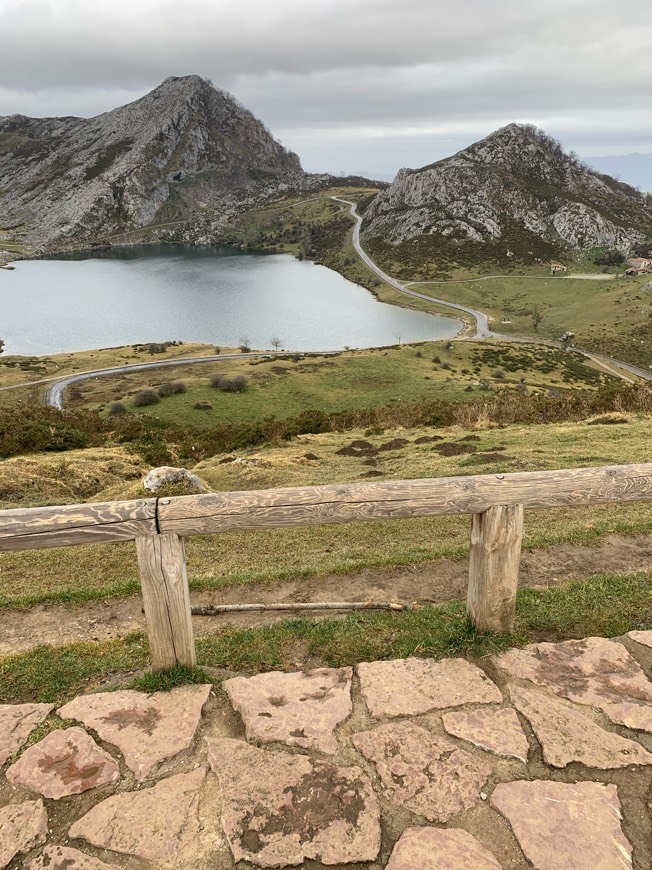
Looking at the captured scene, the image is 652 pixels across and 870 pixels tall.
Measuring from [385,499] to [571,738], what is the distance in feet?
7.94

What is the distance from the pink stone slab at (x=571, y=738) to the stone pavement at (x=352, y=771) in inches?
0.5

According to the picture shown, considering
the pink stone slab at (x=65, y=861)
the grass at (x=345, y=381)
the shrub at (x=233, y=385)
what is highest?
the pink stone slab at (x=65, y=861)

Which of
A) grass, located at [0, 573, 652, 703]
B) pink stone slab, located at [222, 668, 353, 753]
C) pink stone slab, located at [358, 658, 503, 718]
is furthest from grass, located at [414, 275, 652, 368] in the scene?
pink stone slab, located at [222, 668, 353, 753]

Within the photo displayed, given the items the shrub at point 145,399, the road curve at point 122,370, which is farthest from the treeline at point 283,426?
the road curve at point 122,370

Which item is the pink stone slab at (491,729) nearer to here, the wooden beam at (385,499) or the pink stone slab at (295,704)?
the pink stone slab at (295,704)

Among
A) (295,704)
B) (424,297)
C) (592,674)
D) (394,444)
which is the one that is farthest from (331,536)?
(424,297)

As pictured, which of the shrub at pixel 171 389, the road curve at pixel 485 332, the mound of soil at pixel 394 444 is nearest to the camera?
the mound of soil at pixel 394 444

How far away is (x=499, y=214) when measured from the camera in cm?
17550

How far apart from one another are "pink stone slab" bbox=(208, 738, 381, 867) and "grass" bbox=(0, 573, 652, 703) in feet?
3.79

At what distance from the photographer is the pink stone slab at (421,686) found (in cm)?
451

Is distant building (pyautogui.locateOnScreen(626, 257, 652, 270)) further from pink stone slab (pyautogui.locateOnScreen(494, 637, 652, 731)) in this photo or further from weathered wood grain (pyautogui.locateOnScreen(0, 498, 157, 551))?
weathered wood grain (pyautogui.locateOnScreen(0, 498, 157, 551))

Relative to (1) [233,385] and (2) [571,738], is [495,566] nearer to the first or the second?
(2) [571,738]

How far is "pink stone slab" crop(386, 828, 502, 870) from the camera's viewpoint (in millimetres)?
Result: 3160

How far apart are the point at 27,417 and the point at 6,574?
2586cm
